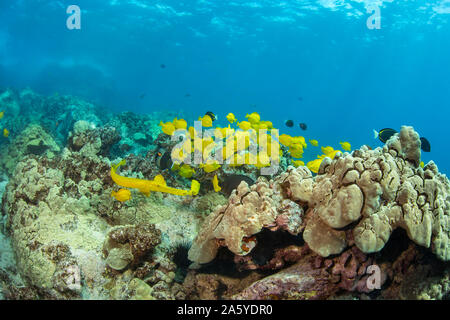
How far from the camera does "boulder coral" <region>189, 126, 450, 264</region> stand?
2498 millimetres

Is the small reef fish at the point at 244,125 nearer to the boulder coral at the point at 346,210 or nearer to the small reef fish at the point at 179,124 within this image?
the small reef fish at the point at 179,124

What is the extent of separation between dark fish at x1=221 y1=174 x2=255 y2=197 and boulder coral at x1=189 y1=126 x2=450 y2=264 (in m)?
1.74

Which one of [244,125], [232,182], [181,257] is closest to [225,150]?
[232,182]

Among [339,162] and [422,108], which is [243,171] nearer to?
[339,162]

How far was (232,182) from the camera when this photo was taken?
514 centimetres

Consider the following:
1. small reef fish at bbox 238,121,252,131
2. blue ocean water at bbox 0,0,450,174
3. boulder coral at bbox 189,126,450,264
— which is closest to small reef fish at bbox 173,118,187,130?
small reef fish at bbox 238,121,252,131

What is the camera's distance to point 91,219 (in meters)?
4.12

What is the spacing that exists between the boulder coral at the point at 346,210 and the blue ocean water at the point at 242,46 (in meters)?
21.9

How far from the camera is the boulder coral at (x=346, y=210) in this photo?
8.20 feet

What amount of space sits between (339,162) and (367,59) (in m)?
68.7

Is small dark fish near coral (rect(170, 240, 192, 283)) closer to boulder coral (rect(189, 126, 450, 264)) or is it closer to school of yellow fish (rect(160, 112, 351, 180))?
boulder coral (rect(189, 126, 450, 264))

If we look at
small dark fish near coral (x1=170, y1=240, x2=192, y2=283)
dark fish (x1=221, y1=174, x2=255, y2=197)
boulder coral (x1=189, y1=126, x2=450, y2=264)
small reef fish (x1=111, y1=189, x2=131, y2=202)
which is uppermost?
boulder coral (x1=189, y1=126, x2=450, y2=264)

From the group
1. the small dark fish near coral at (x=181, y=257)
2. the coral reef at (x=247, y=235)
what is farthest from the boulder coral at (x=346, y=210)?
the small dark fish near coral at (x=181, y=257)

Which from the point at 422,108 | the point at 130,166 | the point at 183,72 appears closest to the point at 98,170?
the point at 130,166
